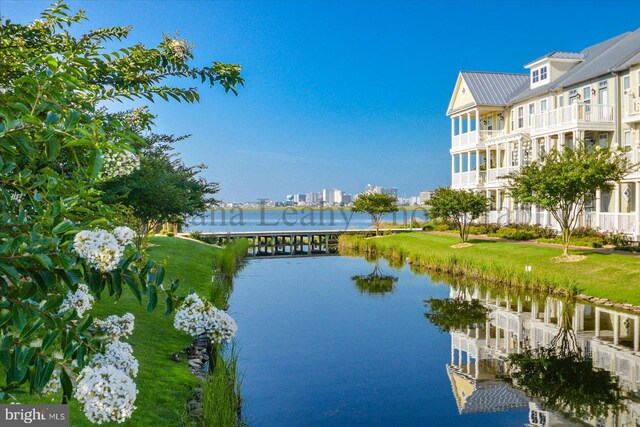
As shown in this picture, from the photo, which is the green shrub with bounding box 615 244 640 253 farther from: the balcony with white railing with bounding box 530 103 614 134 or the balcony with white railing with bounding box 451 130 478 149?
the balcony with white railing with bounding box 451 130 478 149

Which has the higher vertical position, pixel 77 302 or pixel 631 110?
pixel 631 110

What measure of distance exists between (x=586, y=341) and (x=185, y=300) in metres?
13.3

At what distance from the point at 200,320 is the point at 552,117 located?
32896 mm

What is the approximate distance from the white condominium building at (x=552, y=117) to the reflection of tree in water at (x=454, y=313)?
10.7m

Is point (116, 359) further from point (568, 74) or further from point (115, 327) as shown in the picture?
point (568, 74)

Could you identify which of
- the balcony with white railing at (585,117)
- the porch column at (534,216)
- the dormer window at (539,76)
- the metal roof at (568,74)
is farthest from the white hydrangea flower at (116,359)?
the dormer window at (539,76)

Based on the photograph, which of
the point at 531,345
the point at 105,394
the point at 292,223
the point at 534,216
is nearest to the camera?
the point at 105,394

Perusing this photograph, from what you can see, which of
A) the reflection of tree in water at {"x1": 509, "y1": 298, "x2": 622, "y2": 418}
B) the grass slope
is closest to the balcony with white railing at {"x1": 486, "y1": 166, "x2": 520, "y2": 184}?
the reflection of tree in water at {"x1": 509, "y1": 298, "x2": 622, "y2": 418}

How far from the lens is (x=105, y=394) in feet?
9.05

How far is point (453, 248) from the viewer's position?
31.0 m

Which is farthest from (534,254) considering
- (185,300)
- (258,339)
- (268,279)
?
(185,300)

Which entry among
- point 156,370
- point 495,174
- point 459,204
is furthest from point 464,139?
point 156,370

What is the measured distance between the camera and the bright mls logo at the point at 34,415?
11.6 feet

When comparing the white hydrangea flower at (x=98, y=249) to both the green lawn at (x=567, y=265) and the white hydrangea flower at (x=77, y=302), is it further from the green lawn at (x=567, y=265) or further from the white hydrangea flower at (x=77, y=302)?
the green lawn at (x=567, y=265)
